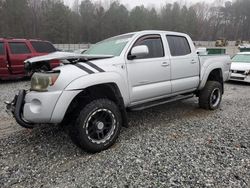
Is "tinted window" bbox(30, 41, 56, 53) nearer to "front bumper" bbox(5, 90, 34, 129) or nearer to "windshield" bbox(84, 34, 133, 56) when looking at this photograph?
"windshield" bbox(84, 34, 133, 56)

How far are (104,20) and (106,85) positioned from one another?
53.6 meters

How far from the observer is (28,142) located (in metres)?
3.37

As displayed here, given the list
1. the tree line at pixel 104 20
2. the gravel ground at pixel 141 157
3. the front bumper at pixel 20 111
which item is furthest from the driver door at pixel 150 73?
the tree line at pixel 104 20

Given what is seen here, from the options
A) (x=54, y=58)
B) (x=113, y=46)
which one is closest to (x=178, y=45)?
(x=113, y=46)

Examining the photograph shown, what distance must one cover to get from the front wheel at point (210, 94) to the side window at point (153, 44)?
70.8 inches

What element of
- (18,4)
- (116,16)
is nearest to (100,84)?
(18,4)

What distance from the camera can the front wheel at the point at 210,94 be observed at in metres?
4.95

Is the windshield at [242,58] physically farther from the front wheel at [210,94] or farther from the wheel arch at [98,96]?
the wheel arch at [98,96]

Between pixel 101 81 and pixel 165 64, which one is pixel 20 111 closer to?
pixel 101 81

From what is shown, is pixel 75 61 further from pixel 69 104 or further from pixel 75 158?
pixel 75 158

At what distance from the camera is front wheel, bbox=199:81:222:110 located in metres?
4.95

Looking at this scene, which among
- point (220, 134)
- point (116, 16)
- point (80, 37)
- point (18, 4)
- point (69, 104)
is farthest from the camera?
point (116, 16)

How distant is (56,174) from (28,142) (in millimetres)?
1128

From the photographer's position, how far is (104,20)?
2088 inches
